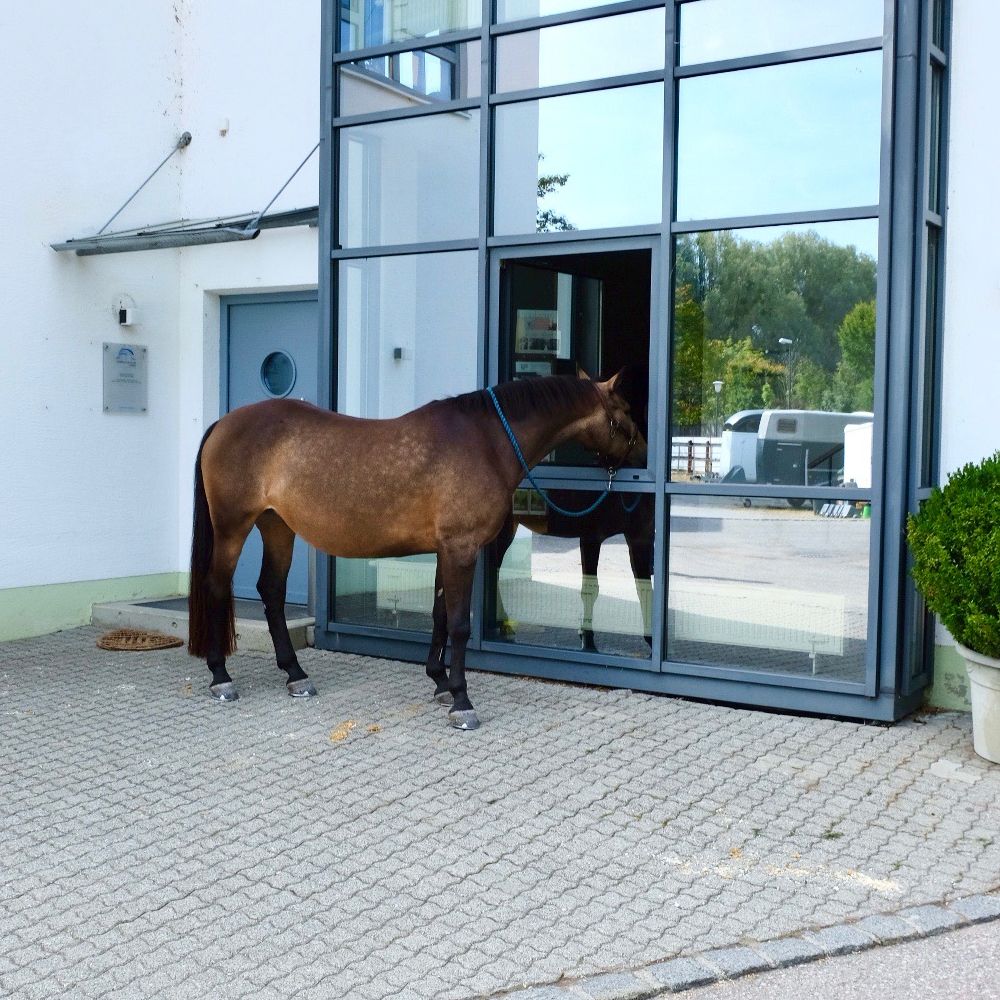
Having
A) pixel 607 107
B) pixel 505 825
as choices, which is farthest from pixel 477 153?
pixel 505 825

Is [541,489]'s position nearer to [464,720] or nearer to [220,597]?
[464,720]

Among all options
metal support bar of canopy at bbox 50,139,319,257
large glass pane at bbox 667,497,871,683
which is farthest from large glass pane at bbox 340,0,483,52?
large glass pane at bbox 667,497,871,683

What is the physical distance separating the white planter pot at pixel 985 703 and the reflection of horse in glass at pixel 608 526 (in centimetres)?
182

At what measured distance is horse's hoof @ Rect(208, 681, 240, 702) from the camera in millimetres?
6600

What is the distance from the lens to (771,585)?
6516mm

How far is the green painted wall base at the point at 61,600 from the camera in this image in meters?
8.34

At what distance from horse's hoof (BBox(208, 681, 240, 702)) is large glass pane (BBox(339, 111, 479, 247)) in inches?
118

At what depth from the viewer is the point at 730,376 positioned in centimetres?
657

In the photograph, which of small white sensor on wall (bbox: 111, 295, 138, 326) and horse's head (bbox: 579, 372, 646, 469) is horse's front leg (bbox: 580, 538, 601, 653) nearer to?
horse's head (bbox: 579, 372, 646, 469)

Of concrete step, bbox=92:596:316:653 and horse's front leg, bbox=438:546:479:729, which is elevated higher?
horse's front leg, bbox=438:546:479:729

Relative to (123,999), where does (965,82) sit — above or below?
above

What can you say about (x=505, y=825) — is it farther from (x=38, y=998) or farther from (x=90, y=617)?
(x=90, y=617)

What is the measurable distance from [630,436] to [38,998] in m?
4.33

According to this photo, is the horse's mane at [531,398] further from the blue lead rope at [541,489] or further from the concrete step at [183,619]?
Answer: the concrete step at [183,619]
